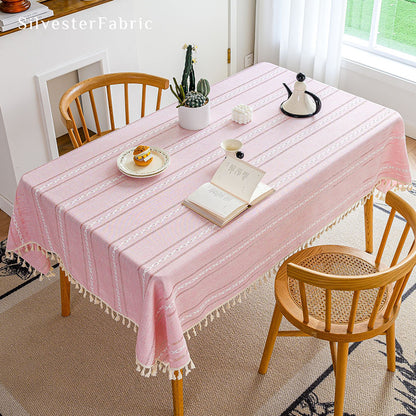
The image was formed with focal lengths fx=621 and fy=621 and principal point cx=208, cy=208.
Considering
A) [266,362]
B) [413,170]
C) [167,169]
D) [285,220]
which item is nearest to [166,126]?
[167,169]

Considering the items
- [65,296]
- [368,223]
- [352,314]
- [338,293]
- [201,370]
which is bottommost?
[201,370]

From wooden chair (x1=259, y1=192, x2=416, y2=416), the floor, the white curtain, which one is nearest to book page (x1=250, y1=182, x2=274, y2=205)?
wooden chair (x1=259, y1=192, x2=416, y2=416)

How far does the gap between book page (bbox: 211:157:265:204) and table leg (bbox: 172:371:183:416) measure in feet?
2.04

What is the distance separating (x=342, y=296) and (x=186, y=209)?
613mm

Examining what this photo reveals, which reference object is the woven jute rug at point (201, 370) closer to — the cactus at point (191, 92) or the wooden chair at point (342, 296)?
the wooden chair at point (342, 296)

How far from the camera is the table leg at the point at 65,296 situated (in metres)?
2.51

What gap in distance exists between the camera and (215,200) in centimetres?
201

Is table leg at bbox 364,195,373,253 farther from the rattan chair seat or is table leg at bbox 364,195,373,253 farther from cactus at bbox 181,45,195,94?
cactus at bbox 181,45,195,94

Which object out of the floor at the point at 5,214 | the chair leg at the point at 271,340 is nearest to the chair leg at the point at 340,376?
the chair leg at the point at 271,340

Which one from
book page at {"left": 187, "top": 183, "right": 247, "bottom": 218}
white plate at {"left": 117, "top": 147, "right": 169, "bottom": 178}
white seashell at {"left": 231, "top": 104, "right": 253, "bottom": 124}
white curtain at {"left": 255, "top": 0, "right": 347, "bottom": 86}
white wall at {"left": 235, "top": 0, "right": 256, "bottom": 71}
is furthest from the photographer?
white wall at {"left": 235, "top": 0, "right": 256, "bottom": 71}

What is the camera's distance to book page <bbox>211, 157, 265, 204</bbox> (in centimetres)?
201

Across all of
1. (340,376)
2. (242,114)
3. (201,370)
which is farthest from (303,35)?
(340,376)

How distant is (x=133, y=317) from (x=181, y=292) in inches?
→ 8.2

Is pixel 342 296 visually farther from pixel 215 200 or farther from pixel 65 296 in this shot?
pixel 65 296
